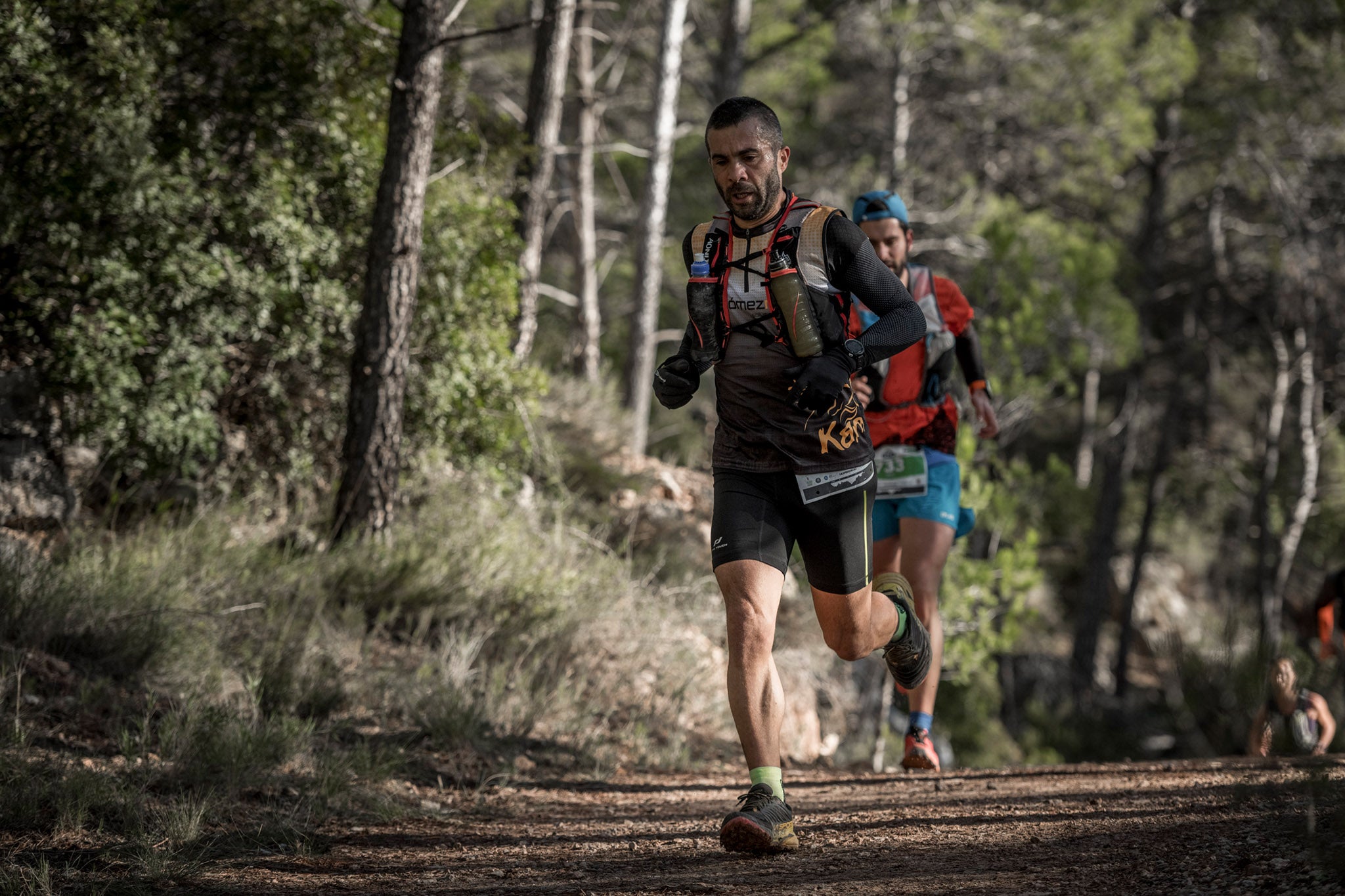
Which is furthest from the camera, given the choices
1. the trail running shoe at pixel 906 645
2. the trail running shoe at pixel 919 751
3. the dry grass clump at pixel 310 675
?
the trail running shoe at pixel 919 751

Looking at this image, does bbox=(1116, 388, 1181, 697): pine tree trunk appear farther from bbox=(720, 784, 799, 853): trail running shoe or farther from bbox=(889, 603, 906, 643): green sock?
bbox=(720, 784, 799, 853): trail running shoe

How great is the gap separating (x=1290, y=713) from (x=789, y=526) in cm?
343

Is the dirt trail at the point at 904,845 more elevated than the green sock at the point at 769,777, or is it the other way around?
the green sock at the point at 769,777

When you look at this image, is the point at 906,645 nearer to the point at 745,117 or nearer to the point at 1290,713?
the point at 745,117

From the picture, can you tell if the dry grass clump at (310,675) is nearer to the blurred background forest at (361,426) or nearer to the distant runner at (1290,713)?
the blurred background forest at (361,426)

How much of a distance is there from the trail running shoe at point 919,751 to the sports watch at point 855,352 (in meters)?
2.30

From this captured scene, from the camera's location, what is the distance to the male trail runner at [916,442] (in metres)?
5.10

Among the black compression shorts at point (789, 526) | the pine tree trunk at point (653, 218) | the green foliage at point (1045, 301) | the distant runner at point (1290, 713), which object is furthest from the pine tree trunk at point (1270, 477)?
the black compression shorts at point (789, 526)

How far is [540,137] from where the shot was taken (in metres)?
10.3

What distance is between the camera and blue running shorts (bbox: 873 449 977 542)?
16.9 ft

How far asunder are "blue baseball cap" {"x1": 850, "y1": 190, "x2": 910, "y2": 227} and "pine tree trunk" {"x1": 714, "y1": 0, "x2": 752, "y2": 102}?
27.9 ft

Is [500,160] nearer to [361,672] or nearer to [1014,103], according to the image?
[361,672]

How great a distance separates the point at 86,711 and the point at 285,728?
2.87 ft

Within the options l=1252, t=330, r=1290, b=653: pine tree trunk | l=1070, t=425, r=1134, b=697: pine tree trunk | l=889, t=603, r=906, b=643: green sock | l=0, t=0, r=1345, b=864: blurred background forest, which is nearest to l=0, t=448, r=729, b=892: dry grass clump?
l=0, t=0, r=1345, b=864: blurred background forest
